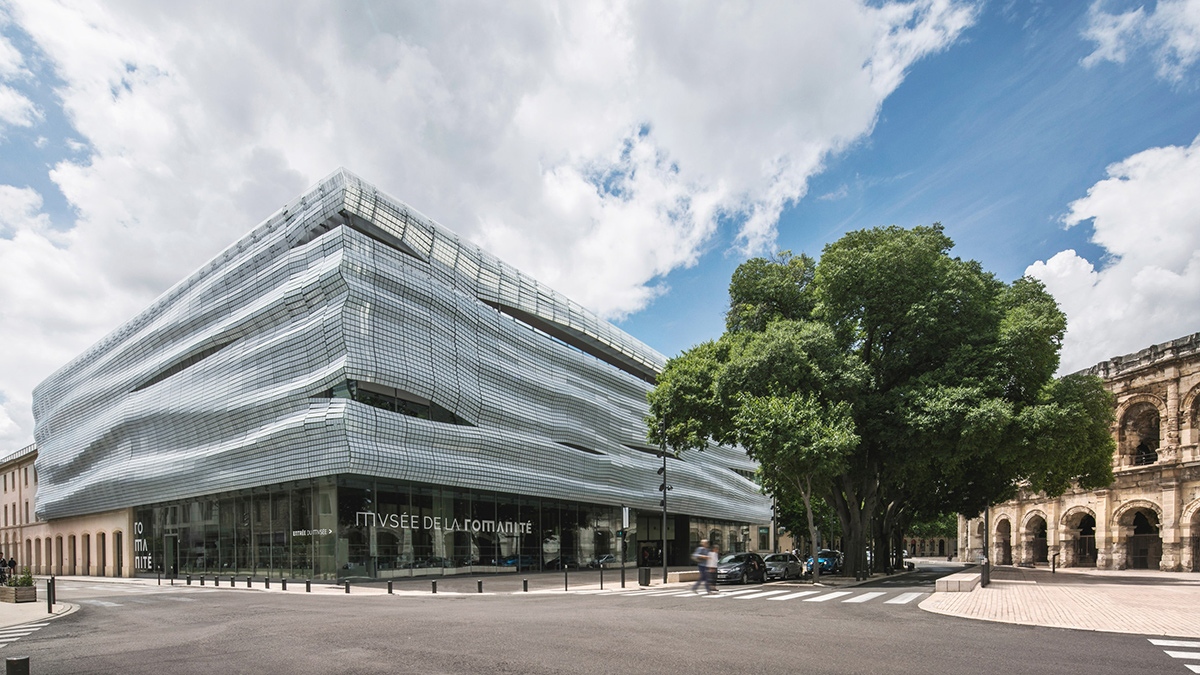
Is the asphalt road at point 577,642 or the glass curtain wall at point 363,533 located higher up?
the asphalt road at point 577,642

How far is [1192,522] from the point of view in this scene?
43562 mm

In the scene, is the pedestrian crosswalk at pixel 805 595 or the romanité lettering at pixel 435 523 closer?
the pedestrian crosswalk at pixel 805 595

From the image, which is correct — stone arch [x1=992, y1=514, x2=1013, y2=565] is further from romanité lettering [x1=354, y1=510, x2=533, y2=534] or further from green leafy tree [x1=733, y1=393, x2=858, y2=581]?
green leafy tree [x1=733, y1=393, x2=858, y2=581]

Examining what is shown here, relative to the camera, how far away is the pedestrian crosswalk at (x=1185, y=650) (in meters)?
10.6

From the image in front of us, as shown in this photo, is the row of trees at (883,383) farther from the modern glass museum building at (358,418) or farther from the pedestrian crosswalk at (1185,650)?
the pedestrian crosswalk at (1185,650)

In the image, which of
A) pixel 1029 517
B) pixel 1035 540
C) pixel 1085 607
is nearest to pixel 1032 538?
pixel 1035 540

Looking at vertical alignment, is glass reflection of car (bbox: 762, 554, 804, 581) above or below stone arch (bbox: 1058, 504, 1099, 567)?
above

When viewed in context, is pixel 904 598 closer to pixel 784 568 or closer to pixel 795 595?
pixel 795 595

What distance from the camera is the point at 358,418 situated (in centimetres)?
3544

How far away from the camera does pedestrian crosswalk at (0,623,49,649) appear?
1522 centimetres

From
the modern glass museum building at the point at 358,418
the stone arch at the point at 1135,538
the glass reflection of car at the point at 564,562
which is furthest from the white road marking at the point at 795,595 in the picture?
the stone arch at the point at 1135,538

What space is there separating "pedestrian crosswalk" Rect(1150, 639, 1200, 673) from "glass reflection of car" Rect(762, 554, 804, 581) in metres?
24.7

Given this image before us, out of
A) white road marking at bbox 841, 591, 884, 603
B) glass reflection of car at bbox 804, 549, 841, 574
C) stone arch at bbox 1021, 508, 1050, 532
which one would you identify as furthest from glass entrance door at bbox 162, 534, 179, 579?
stone arch at bbox 1021, 508, 1050, 532

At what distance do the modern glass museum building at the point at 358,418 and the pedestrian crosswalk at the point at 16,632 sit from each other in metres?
16.5
